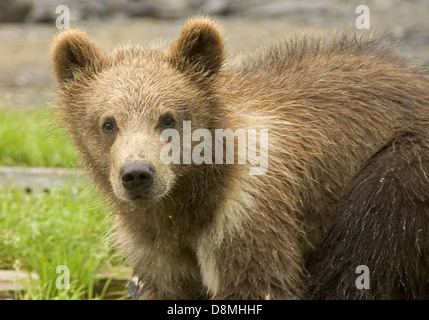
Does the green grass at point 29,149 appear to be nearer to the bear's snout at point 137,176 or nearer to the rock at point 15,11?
the bear's snout at point 137,176

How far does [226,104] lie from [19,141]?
4.42 meters

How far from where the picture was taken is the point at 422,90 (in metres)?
6.73

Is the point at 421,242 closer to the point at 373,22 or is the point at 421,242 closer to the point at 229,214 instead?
the point at 229,214

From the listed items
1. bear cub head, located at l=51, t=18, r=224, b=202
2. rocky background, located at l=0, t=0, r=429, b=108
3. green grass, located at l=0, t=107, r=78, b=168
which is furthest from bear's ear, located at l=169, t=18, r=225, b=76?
rocky background, located at l=0, t=0, r=429, b=108

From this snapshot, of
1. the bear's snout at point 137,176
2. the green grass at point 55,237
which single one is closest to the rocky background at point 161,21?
the green grass at point 55,237

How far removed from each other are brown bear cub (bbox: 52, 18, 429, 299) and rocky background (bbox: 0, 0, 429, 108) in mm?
7688

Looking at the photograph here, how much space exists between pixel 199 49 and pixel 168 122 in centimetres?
59

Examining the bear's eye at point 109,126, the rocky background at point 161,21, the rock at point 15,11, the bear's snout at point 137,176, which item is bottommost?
the bear's snout at point 137,176

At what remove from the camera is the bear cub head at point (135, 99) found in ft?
19.0

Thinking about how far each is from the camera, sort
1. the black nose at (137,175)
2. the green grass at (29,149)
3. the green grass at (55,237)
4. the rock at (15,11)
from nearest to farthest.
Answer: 1. the black nose at (137,175)
2. the green grass at (55,237)
3. the green grass at (29,149)
4. the rock at (15,11)

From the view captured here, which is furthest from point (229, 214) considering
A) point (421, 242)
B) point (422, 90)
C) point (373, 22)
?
point (373, 22)

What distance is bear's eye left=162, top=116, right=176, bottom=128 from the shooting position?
19.6ft

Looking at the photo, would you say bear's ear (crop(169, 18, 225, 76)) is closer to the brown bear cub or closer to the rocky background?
the brown bear cub

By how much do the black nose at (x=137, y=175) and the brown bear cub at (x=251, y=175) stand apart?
0.01 meters
